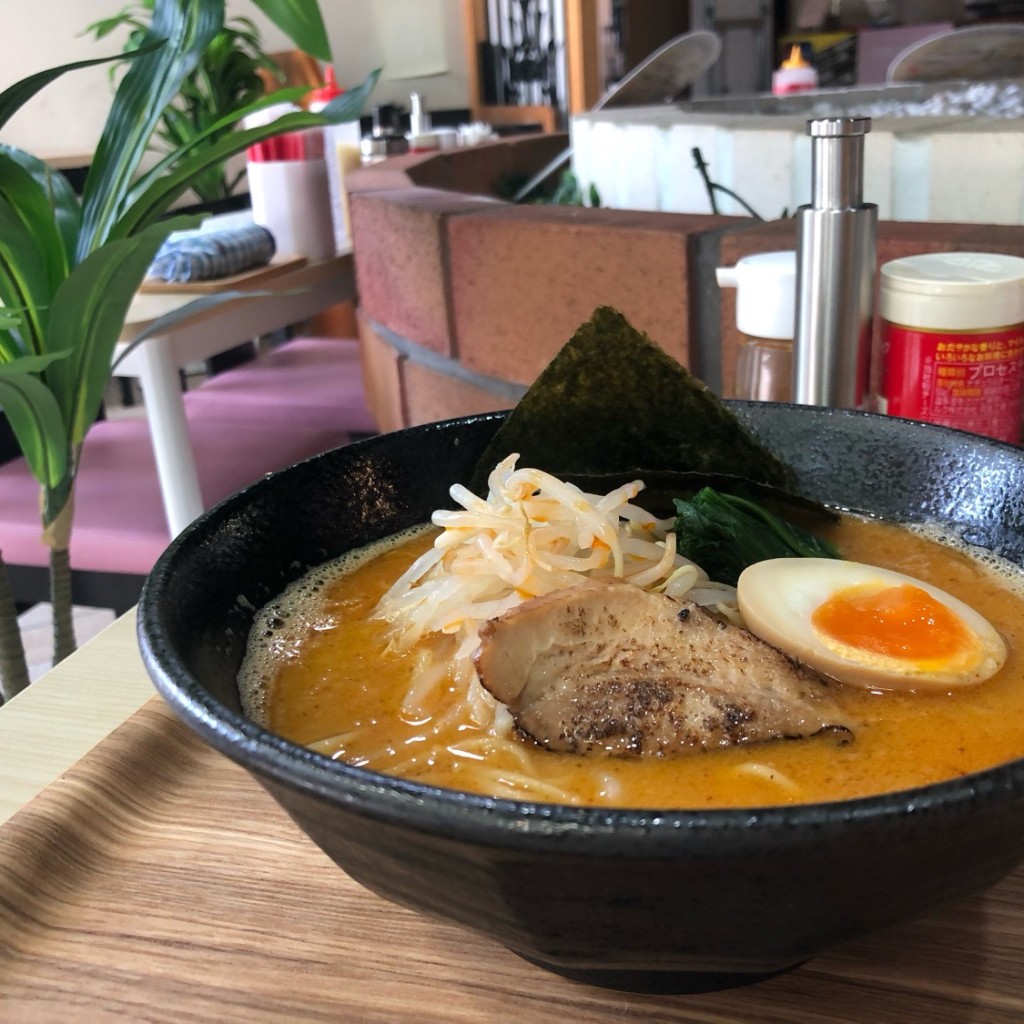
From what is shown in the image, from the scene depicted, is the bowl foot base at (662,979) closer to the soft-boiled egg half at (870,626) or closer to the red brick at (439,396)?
the soft-boiled egg half at (870,626)

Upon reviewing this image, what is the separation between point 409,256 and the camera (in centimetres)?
206

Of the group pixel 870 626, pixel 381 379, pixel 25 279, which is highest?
pixel 25 279

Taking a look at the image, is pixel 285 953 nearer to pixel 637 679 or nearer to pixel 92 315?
pixel 637 679

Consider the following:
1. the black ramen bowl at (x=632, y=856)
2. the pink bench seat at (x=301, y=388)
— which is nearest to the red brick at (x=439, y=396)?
the pink bench seat at (x=301, y=388)

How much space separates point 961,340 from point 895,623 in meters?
0.43

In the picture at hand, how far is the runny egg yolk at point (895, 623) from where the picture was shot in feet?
2.39

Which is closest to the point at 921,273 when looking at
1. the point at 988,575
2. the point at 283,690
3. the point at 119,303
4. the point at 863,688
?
the point at 988,575

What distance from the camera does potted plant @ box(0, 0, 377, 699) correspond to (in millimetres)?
1271

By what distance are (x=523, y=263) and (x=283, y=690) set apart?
1.13 meters

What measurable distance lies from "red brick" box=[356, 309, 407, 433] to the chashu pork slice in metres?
1.70

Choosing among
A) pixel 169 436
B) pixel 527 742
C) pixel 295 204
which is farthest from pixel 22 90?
pixel 295 204

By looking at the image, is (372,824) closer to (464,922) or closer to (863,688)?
(464,922)

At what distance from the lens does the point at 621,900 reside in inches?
17.3

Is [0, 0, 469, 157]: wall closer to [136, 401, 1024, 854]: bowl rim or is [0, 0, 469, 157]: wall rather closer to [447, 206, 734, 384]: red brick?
[447, 206, 734, 384]: red brick
